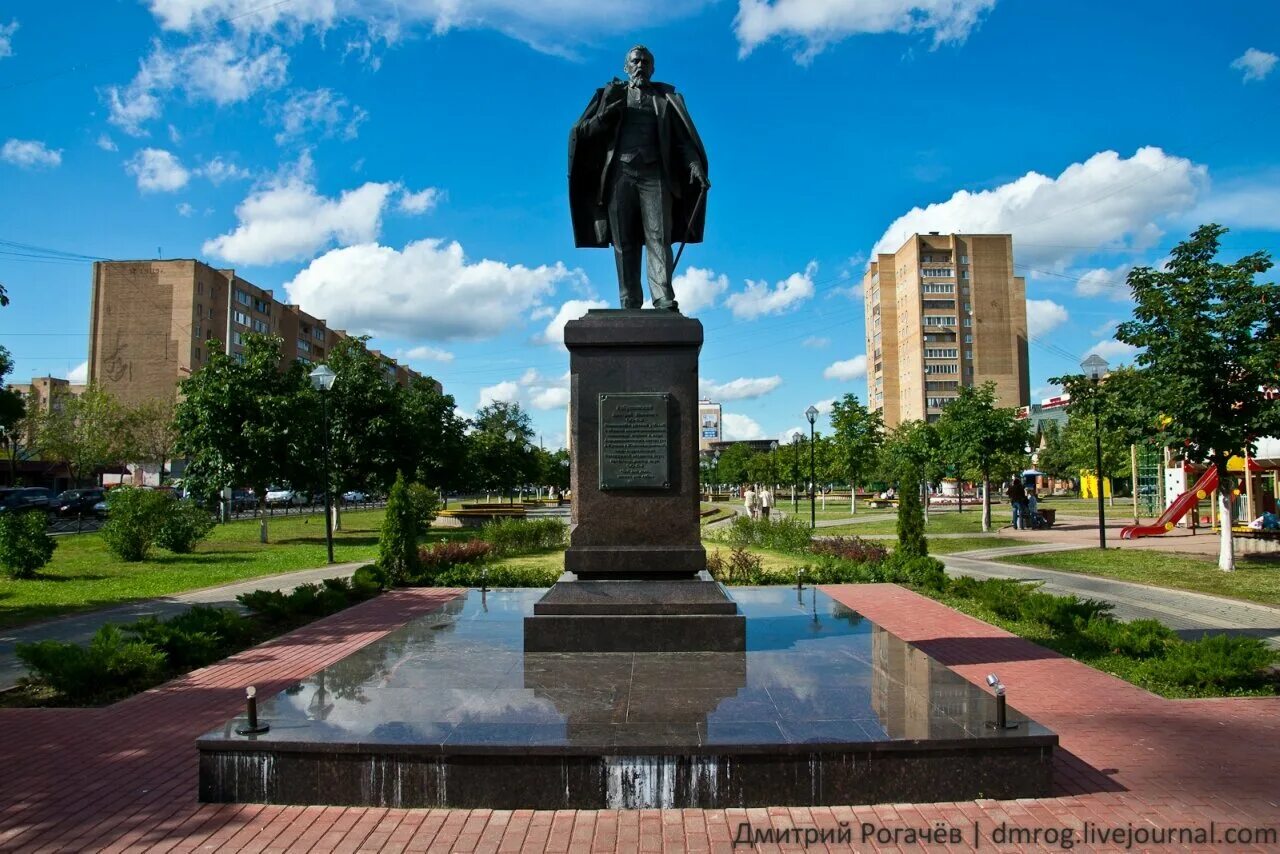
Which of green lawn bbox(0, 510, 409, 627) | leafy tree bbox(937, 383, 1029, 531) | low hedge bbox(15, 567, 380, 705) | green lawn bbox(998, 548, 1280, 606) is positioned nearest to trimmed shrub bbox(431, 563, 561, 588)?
low hedge bbox(15, 567, 380, 705)

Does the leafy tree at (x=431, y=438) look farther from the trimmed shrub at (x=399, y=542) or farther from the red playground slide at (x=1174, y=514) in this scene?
the red playground slide at (x=1174, y=514)

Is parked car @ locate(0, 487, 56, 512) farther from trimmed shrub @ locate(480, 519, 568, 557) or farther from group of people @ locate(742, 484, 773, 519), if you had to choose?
group of people @ locate(742, 484, 773, 519)

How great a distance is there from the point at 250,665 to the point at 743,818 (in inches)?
258

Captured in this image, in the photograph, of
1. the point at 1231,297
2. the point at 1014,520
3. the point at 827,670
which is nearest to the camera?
the point at 827,670

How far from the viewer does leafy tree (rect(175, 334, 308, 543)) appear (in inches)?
1023

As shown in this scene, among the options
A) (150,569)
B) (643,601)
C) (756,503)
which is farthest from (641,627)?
(756,503)

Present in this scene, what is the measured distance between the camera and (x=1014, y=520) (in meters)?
33.1

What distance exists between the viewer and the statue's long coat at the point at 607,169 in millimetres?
8055

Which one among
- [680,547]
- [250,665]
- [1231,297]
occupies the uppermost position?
[1231,297]

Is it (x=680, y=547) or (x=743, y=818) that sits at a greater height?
(x=680, y=547)

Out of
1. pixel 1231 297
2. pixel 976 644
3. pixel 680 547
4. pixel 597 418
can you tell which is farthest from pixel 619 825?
pixel 1231 297

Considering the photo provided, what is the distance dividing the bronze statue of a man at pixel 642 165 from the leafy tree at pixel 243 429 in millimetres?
20702

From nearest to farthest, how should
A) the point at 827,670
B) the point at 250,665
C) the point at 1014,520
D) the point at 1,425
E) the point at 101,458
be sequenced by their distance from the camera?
the point at 827,670
the point at 250,665
the point at 1,425
the point at 1014,520
the point at 101,458

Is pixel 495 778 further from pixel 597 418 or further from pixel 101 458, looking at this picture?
pixel 101 458
